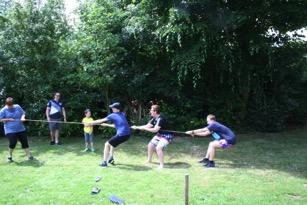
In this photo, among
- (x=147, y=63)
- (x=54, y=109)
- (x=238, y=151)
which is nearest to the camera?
(x=238, y=151)

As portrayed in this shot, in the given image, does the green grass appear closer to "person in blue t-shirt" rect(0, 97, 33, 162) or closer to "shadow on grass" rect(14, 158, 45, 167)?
"shadow on grass" rect(14, 158, 45, 167)

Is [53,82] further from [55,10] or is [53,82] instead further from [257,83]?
[257,83]

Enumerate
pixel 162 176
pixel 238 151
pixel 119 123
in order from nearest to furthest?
1. pixel 162 176
2. pixel 119 123
3. pixel 238 151

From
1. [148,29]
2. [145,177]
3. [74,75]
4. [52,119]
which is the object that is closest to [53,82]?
[74,75]

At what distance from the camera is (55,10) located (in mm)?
16484

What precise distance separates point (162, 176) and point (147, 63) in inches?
283

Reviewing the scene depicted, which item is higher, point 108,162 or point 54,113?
point 54,113

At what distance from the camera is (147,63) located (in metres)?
16.0

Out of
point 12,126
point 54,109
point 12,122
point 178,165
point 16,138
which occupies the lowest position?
point 178,165

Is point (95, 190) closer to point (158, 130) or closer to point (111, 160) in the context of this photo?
point (111, 160)

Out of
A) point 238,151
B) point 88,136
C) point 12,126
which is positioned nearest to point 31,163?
point 12,126

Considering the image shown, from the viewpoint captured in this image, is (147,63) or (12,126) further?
(147,63)

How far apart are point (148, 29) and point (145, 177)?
6.54m

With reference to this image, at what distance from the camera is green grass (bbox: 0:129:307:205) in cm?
802
